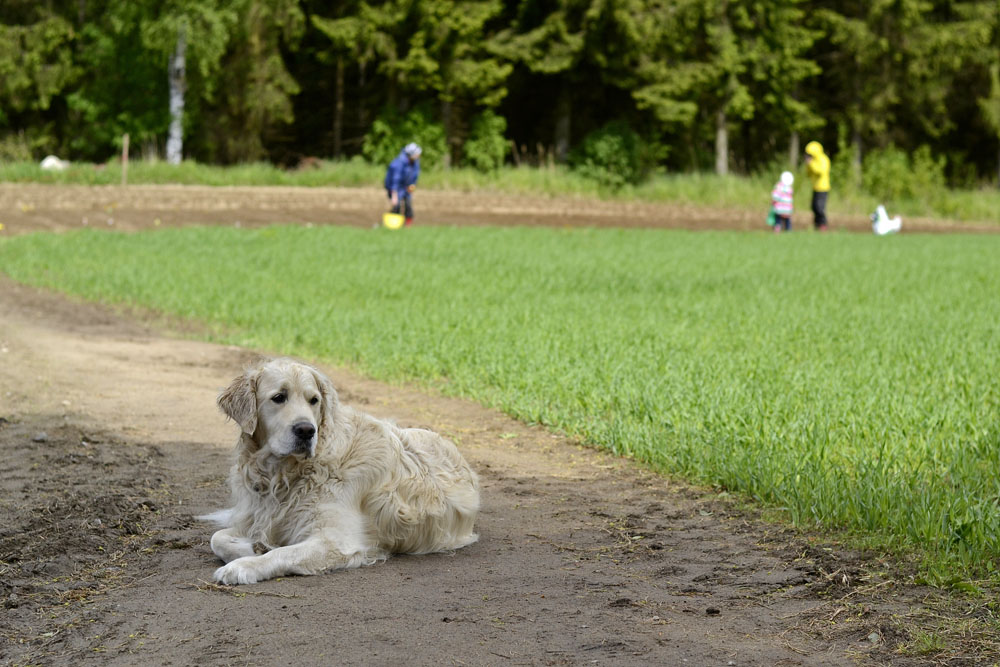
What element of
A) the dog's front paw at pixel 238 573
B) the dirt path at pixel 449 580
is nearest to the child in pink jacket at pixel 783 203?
the dirt path at pixel 449 580

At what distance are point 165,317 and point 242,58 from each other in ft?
91.4

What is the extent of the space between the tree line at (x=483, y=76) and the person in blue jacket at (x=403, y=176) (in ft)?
35.5

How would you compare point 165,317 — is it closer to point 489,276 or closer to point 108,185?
point 489,276

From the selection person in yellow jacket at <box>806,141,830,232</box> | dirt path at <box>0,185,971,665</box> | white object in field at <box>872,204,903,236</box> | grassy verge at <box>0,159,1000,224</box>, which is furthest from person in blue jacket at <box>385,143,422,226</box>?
dirt path at <box>0,185,971,665</box>

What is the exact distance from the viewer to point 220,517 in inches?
245

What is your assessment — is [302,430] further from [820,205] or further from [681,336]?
[820,205]

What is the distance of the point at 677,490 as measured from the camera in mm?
7332

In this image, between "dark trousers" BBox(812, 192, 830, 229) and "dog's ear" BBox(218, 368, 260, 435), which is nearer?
"dog's ear" BBox(218, 368, 260, 435)

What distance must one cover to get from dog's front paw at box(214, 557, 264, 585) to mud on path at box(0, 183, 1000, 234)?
882 inches

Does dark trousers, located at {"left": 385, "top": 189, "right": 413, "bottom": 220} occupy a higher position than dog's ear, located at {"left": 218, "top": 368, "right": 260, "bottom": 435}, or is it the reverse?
dark trousers, located at {"left": 385, "top": 189, "right": 413, "bottom": 220}

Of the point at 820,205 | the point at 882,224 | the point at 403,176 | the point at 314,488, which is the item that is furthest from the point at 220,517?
the point at 882,224

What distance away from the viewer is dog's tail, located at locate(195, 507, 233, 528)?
19.5 feet

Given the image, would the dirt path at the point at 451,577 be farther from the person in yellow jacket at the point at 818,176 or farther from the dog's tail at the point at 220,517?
the person in yellow jacket at the point at 818,176

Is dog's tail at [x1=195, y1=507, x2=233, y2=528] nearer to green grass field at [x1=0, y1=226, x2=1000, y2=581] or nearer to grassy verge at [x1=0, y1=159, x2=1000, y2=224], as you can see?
green grass field at [x1=0, y1=226, x2=1000, y2=581]
